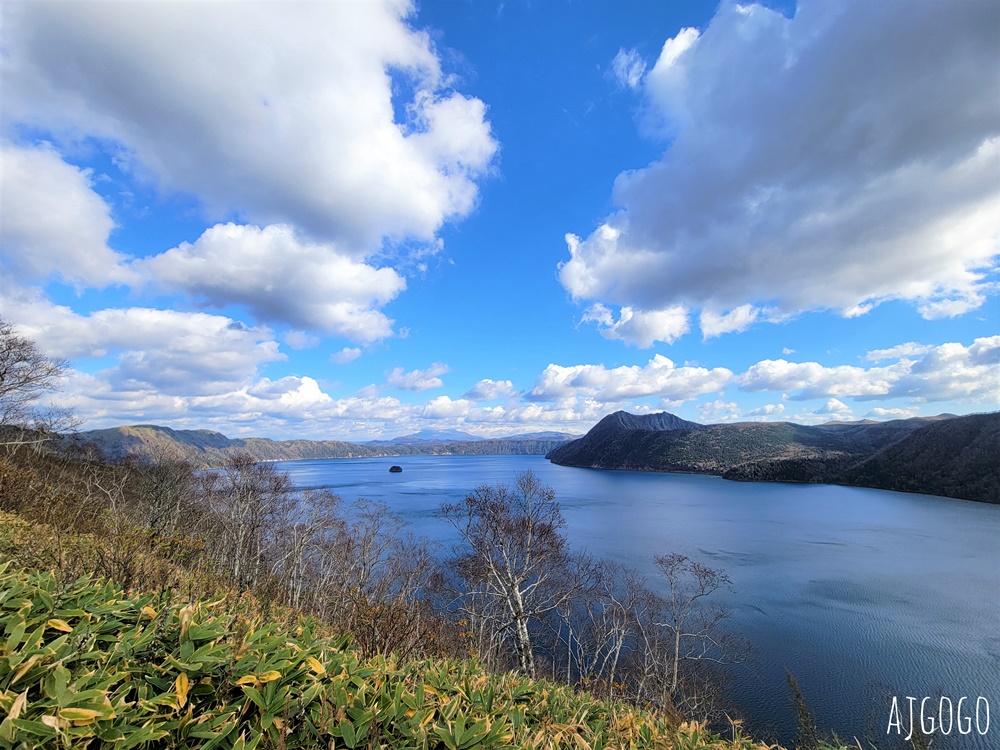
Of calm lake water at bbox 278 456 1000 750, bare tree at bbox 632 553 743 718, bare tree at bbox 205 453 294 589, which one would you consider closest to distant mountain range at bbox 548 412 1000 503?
calm lake water at bbox 278 456 1000 750

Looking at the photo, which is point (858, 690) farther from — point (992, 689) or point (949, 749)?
point (992, 689)

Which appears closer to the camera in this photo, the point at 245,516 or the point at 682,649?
the point at 682,649

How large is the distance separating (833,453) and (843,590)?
337 feet

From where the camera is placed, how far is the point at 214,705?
2.12 meters

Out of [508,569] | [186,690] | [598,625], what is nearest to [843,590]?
[598,625]

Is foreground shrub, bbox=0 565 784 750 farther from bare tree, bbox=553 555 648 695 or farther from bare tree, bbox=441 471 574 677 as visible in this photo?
bare tree, bbox=553 555 648 695

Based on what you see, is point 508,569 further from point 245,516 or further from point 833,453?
point 833,453

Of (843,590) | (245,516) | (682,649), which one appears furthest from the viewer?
(843,590)

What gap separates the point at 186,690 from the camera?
1.96m

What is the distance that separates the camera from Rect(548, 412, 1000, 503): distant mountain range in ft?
234

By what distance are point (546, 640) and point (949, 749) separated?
50.4ft

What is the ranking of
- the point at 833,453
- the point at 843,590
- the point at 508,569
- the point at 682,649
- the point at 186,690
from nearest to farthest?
the point at 186,690 → the point at 508,569 → the point at 682,649 → the point at 843,590 → the point at 833,453

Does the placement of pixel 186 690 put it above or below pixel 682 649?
above

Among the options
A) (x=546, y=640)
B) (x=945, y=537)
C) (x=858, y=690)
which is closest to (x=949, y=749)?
(x=858, y=690)
